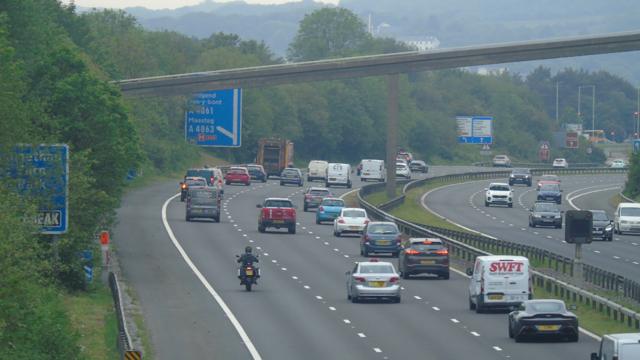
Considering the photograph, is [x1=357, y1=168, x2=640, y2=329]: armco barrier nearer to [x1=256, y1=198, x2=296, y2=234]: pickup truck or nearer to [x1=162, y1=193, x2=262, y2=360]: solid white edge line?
[x1=256, y1=198, x2=296, y2=234]: pickup truck

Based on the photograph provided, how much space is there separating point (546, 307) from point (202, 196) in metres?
42.5

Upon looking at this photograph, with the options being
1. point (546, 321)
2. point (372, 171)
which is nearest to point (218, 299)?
point (546, 321)

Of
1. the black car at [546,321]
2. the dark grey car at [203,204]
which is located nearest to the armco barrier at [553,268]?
the black car at [546,321]

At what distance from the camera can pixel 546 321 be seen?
34.9 metres

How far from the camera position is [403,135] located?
614ft

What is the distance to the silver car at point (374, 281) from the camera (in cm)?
4425

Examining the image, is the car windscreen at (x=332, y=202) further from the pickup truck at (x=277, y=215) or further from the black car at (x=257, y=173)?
the black car at (x=257, y=173)

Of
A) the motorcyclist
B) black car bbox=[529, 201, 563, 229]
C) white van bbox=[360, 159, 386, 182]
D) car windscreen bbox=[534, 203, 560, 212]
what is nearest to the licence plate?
the motorcyclist

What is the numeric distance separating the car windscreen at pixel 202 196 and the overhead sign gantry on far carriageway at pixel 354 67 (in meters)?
9.68

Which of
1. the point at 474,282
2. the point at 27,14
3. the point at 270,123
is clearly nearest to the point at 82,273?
the point at 474,282

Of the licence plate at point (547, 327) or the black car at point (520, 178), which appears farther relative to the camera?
the black car at point (520, 178)

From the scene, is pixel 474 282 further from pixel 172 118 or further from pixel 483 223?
pixel 172 118

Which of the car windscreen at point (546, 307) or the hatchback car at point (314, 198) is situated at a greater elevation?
the hatchback car at point (314, 198)

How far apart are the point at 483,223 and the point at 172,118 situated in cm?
4752
